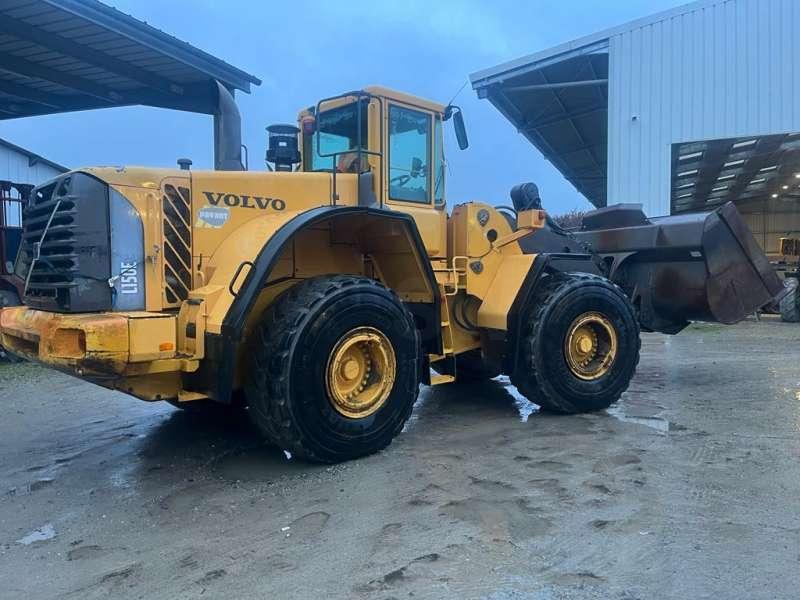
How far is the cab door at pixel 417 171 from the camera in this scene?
18.8 feet

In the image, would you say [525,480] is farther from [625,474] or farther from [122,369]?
[122,369]

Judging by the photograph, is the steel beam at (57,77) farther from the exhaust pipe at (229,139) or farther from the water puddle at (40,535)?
the water puddle at (40,535)

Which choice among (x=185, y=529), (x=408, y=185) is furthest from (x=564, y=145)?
(x=185, y=529)

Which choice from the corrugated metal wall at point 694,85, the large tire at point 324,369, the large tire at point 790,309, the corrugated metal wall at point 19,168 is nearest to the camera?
the large tire at point 324,369

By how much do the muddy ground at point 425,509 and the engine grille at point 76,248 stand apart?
1.27 metres

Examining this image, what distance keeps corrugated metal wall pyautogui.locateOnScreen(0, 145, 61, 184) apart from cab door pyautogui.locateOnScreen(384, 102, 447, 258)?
20.4 m

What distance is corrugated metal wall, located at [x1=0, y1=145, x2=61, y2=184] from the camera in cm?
2259

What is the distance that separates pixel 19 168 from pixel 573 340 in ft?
75.7

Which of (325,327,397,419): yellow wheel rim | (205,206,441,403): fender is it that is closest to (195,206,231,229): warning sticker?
(205,206,441,403): fender

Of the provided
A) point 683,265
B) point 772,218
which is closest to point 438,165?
point 683,265

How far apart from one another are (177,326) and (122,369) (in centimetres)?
47

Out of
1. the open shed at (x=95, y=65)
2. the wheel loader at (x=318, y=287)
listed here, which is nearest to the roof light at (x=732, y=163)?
the open shed at (x=95, y=65)

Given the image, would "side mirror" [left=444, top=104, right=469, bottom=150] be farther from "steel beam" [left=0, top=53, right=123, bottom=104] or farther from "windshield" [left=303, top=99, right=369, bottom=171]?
"steel beam" [left=0, top=53, right=123, bottom=104]

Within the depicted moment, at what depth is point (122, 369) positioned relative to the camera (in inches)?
159
